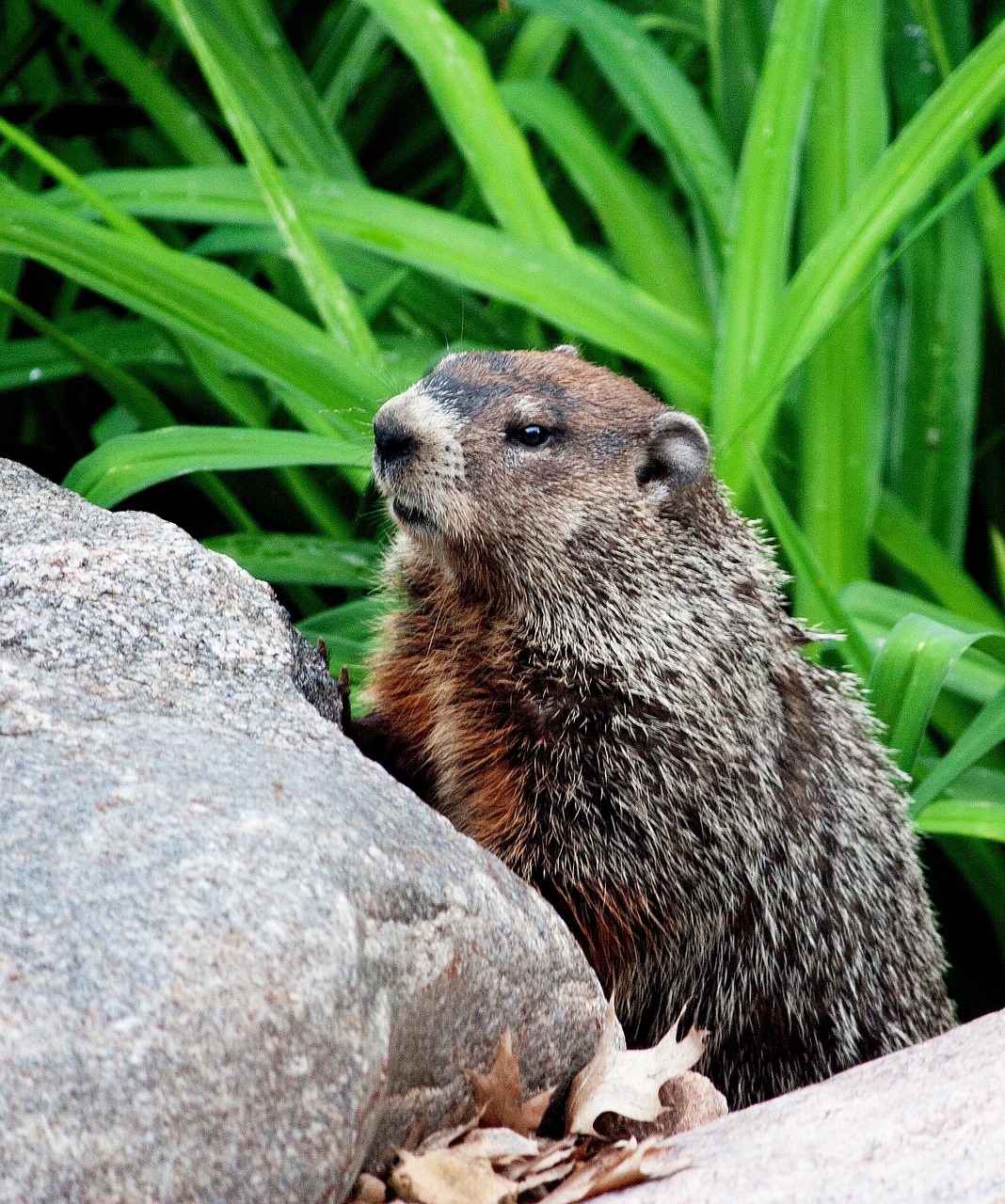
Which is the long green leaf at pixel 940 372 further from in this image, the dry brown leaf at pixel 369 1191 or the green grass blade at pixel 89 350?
the dry brown leaf at pixel 369 1191

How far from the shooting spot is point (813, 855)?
8.52ft

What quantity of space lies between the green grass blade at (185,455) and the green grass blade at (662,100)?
146cm

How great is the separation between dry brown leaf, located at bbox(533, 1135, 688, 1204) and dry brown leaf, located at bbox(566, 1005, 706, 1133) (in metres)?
0.15

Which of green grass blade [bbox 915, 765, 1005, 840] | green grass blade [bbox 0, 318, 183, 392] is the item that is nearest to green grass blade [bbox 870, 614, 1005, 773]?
green grass blade [bbox 915, 765, 1005, 840]

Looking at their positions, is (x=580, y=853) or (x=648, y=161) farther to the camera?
(x=648, y=161)

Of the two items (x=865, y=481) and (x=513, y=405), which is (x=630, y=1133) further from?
(x=865, y=481)

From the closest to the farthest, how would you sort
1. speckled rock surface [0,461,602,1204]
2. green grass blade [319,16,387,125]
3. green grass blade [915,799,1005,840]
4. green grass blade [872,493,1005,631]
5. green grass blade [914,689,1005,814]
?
speckled rock surface [0,461,602,1204], green grass blade [914,689,1005,814], green grass blade [915,799,1005,840], green grass blade [872,493,1005,631], green grass blade [319,16,387,125]

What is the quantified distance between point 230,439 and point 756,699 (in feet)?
4.03

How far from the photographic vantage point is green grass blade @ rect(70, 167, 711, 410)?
353 cm

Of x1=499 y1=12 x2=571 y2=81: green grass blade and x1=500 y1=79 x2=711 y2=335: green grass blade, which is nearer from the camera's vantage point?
x1=500 y1=79 x2=711 y2=335: green grass blade

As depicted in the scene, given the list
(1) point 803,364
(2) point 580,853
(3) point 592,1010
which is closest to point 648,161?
(1) point 803,364

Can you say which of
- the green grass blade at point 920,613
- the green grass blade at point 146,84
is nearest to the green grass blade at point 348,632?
the green grass blade at point 920,613

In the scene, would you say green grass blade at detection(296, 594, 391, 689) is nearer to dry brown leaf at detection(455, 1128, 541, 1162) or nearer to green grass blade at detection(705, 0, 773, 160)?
dry brown leaf at detection(455, 1128, 541, 1162)

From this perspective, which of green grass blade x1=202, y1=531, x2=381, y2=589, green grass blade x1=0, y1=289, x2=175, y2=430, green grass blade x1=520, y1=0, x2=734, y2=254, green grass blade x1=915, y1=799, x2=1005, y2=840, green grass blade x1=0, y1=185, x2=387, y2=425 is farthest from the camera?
green grass blade x1=520, y1=0, x2=734, y2=254
